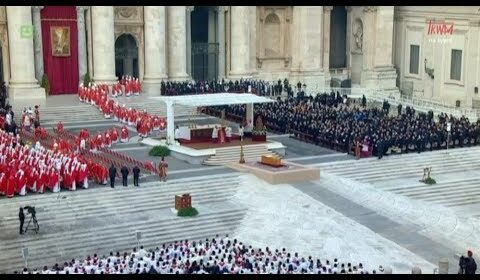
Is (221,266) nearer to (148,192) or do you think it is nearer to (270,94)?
(148,192)

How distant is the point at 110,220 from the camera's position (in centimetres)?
2845

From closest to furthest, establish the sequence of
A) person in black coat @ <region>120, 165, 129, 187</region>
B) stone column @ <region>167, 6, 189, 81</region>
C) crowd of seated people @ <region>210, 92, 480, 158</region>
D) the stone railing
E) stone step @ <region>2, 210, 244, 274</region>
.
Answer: stone step @ <region>2, 210, 244, 274</region> → person in black coat @ <region>120, 165, 129, 187</region> → crowd of seated people @ <region>210, 92, 480, 158</region> → the stone railing → stone column @ <region>167, 6, 189, 81</region>

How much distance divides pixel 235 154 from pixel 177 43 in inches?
678

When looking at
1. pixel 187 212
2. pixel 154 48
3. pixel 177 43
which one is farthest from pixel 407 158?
pixel 177 43

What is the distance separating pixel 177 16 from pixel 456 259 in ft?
98.2

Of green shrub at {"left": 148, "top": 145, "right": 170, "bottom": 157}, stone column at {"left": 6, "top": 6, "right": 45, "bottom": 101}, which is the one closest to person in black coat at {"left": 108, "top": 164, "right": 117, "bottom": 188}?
green shrub at {"left": 148, "top": 145, "right": 170, "bottom": 157}

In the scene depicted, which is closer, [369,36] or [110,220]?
[110,220]

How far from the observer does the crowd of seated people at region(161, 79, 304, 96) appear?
4894 cm

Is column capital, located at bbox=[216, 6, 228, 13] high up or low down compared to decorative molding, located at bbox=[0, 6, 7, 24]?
up

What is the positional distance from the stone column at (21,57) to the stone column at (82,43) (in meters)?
4.26

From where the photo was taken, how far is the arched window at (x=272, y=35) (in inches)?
2288

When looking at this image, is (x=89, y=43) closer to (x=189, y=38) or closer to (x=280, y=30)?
(x=189, y=38)

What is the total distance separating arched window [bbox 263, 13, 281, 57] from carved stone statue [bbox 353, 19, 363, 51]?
6037 millimetres

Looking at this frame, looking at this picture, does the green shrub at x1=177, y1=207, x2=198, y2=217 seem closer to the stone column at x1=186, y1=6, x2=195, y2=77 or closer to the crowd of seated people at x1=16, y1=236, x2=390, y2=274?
the crowd of seated people at x1=16, y1=236, x2=390, y2=274
